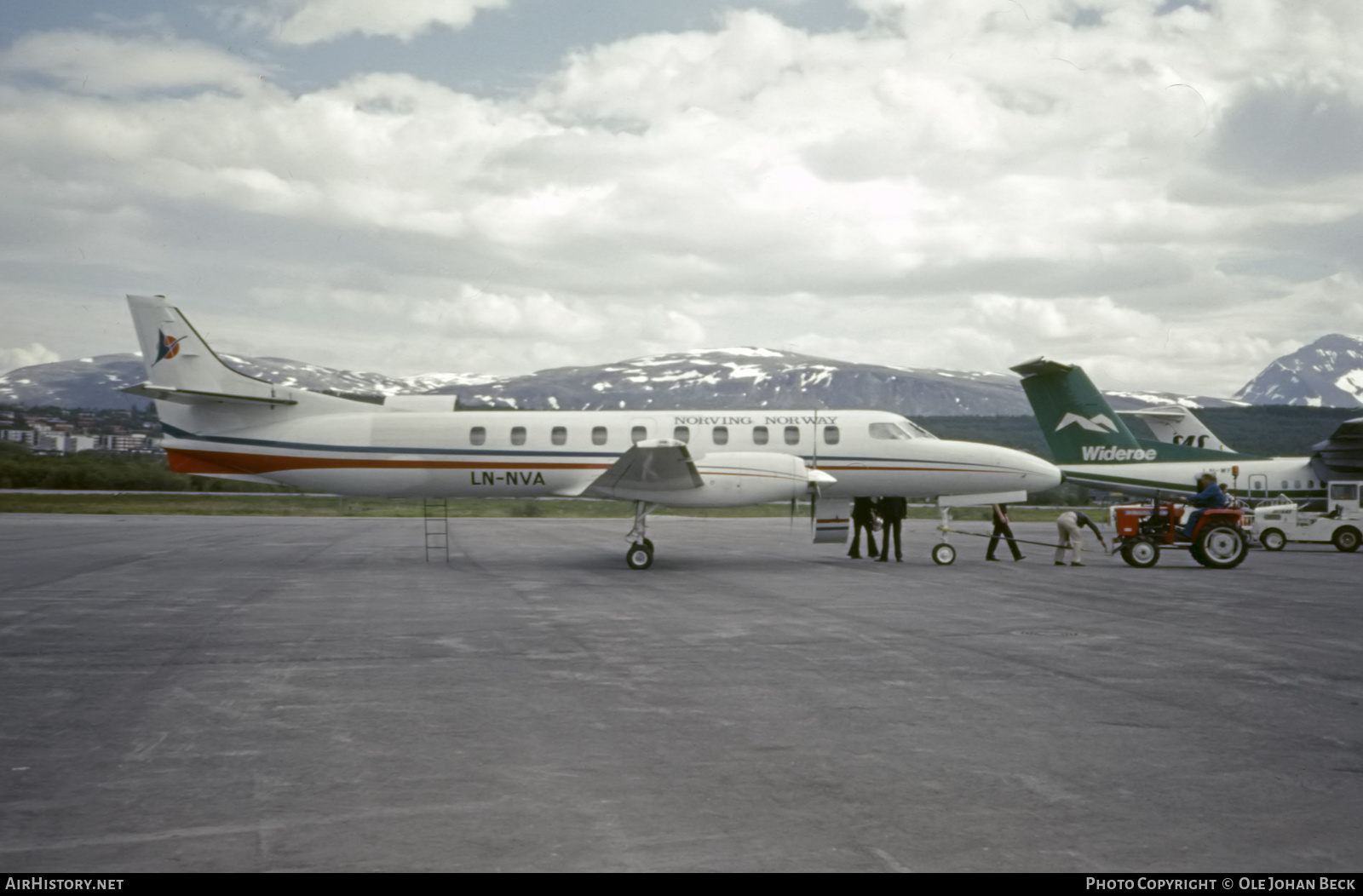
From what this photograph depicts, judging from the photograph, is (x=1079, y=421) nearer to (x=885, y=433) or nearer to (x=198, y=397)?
(x=885, y=433)

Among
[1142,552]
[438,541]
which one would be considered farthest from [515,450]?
[1142,552]

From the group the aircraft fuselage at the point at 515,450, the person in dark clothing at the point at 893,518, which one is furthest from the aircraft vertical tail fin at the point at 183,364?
the person in dark clothing at the point at 893,518

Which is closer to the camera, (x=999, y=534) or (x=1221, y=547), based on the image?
(x=1221, y=547)

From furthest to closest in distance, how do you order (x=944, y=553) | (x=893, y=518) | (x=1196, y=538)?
(x=893, y=518) < (x=944, y=553) < (x=1196, y=538)

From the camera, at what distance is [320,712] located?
7438mm

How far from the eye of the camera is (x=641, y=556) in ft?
66.8

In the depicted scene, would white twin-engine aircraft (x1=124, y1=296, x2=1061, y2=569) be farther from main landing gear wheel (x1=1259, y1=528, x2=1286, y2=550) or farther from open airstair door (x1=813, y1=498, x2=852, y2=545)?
main landing gear wheel (x1=1259, y1=528, x2=1286, y2=550)

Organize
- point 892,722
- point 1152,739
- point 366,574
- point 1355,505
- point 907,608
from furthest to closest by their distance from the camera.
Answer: point 1355,505, point 366,574, point 907,608, point 892,722, point 1152,739

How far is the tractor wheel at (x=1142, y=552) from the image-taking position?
21703 mm

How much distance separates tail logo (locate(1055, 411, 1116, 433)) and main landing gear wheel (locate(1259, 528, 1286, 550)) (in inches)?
211

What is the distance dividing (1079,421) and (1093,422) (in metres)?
A: 0.43
